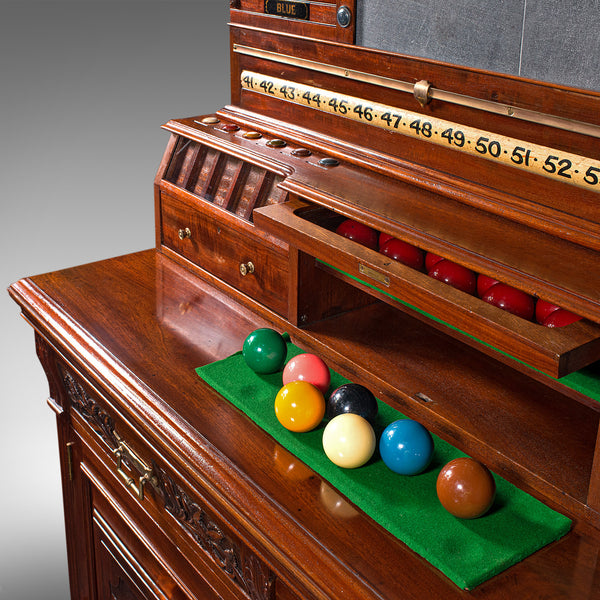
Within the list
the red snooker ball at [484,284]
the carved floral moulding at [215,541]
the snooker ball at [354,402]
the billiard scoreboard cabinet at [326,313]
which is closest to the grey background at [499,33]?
the billiard scoreboard cabinet at [326,313]

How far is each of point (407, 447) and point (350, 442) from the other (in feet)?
0.34

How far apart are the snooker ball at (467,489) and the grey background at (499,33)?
28.8 inches

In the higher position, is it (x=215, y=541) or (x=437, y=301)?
(x=437, y=301)

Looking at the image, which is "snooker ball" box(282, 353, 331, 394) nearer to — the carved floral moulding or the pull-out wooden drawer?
the pull-out wooden drawer

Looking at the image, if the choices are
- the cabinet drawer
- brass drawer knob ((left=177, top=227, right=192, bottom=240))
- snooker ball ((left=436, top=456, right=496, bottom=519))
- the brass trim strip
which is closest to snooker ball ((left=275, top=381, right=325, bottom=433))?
snooker ball ((left=436, top=456, right=496, bottom=519))

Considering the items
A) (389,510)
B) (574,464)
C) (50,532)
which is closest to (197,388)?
(389,510)

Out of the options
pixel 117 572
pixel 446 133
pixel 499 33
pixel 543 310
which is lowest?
pixel 117 572

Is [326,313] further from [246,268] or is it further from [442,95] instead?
[442,95]

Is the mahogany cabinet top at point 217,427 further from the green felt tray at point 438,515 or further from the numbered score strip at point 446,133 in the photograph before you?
the numbered score strip at point 446,133

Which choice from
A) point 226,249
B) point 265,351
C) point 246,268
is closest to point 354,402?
point 265,351

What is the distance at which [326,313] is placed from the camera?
1980mm

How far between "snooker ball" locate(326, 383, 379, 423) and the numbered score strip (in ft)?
1.82

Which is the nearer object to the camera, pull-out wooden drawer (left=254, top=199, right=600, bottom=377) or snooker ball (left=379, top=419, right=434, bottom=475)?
pull-out wooden drawer (left=254, top=199, right=600, bottom=377)

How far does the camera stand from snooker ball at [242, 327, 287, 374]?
176cm
